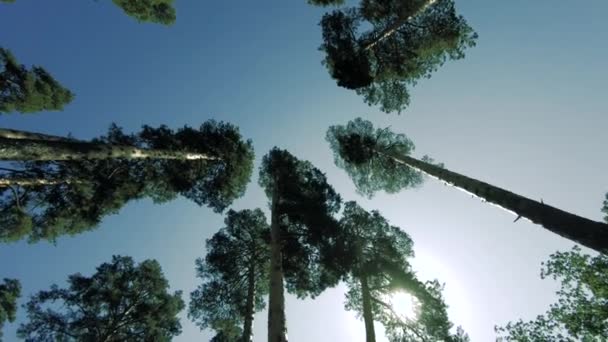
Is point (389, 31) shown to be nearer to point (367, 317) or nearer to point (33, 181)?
point (367, 317)

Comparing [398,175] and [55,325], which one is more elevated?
[398,175]

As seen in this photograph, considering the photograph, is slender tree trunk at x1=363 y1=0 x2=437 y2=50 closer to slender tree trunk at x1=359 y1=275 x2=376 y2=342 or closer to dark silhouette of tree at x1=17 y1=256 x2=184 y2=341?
slender tree trunk at x1=359 y1=275 x2=376 y2=342

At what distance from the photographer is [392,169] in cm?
1706

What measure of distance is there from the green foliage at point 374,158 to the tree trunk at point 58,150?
33.6 ft

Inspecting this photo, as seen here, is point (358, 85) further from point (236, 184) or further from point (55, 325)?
point (55, 325)

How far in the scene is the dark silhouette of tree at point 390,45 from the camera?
14422mm

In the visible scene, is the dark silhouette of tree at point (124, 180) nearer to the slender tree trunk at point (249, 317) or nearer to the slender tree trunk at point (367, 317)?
the slender tree trunk at point (249, 317)

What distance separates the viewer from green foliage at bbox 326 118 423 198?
17062 mm

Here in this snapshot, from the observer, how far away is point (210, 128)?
16.6 m

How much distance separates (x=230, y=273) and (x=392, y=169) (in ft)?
32.2

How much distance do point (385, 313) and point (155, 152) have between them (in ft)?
42.1

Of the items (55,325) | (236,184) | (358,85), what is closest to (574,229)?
(358,85)

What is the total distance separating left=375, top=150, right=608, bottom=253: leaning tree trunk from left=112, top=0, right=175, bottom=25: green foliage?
14.7 meters

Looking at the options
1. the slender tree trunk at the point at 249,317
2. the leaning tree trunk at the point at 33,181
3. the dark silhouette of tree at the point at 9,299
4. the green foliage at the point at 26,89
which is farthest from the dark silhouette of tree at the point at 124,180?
the dark silhouette of tree at the point at 9,299
